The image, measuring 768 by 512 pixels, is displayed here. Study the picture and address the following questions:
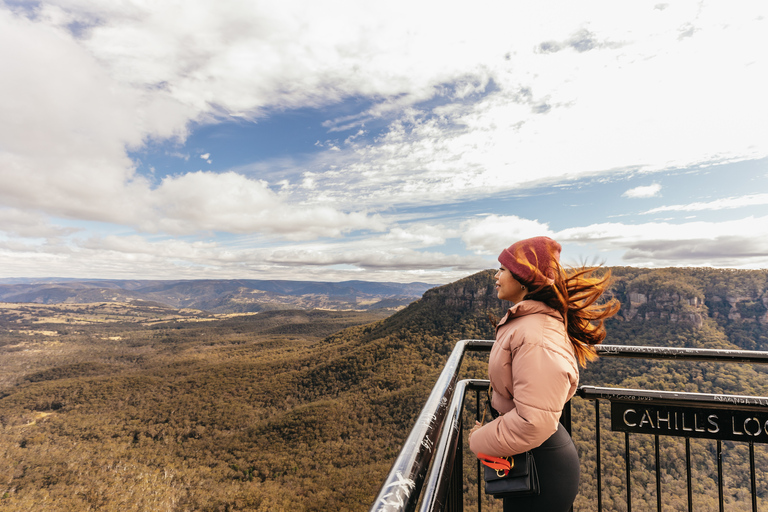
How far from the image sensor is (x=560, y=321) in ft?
5.01

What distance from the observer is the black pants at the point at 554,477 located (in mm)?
1618

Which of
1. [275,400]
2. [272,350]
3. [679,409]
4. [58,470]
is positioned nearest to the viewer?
[679,409]

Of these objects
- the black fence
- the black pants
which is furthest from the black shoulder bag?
the black fence

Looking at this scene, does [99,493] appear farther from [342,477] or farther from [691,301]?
[691,301]

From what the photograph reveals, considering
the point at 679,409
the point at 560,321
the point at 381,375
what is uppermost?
the point at 560,321

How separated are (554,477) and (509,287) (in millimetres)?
936

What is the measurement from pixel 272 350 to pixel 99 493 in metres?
46.8

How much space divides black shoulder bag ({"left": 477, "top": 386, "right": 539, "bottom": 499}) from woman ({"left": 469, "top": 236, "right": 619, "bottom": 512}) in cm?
11

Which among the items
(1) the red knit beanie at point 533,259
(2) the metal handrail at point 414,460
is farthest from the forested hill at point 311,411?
(2) the metal handrail at point 414,460

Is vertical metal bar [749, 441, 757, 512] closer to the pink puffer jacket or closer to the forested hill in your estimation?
the pink puffer jacket

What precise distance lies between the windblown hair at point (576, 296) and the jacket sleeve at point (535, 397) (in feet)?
1.07

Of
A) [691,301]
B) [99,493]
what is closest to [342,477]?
[99,493]

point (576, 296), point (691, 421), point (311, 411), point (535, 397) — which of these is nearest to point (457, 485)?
point (535, 397)

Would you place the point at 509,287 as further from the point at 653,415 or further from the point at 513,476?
the point at 653,415
